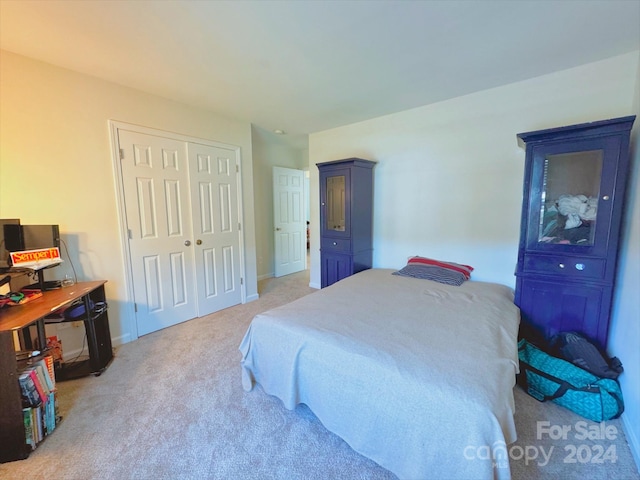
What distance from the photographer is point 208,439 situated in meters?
1.48

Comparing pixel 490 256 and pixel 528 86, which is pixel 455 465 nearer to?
pixel 490 256

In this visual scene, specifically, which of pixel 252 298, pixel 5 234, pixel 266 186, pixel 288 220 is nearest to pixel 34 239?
pixel 5 234

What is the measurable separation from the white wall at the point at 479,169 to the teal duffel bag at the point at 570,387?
0.25 feet

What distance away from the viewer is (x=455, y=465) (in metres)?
1.02

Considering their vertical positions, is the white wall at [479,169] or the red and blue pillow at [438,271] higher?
the white wall at [479,169]

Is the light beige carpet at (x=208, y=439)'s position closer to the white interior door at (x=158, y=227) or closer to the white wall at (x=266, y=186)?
the white interior door at (x=158, y=227)

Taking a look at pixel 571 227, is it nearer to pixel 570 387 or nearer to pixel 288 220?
pixel 570 387

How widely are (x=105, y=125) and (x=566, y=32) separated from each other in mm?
3559

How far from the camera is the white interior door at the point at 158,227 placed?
250 centimetres

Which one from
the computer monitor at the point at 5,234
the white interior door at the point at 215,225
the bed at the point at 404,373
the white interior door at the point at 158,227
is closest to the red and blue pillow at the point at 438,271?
the bed at the point at 404,373

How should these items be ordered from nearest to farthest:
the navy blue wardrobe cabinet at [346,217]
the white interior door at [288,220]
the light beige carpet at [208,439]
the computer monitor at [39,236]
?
the light beige carpet at [208,439], the computer monitor at [39,236], the navy blue wardrobe cabinet at [346,217], the white interior door at [288,220]

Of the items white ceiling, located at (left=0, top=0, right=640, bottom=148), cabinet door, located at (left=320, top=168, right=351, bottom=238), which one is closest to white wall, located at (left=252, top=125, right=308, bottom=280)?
cabinet door, located at (left=320, top=168, right=351, bottom=238)

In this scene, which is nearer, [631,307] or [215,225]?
[631,307]

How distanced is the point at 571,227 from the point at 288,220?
3.85 meters
